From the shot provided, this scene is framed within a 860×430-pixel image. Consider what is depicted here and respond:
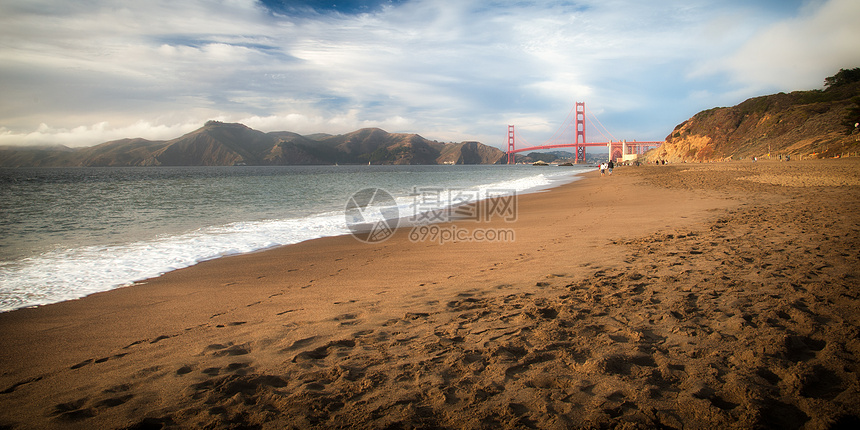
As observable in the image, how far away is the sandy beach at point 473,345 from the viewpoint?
1.88 m

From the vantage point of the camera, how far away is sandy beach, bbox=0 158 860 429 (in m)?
1.88

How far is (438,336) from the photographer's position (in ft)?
8.96

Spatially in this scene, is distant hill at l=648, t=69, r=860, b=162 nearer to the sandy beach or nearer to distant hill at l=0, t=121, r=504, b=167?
the sandy beach

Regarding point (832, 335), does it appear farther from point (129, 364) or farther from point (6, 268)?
point (6, 268)

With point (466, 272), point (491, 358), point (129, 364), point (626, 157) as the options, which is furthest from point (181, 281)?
point (626, 157)

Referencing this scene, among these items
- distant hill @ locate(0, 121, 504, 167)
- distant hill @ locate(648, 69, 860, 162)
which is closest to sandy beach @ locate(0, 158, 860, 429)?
distant hill @ locate(648, 69, 860, 162)

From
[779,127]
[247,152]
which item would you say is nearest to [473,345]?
[779,127]

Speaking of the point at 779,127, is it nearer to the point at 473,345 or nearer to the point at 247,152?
the point at 473,345

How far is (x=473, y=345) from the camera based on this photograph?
8.40 feet

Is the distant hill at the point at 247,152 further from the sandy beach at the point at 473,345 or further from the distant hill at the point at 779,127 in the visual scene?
the sandy beach at the point at 473,345

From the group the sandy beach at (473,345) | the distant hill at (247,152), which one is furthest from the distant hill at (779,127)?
the distant hill at (247,152)

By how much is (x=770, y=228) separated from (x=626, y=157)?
2989 inches

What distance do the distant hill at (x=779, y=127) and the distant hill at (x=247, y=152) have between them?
10754 cm

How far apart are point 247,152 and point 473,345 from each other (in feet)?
539
